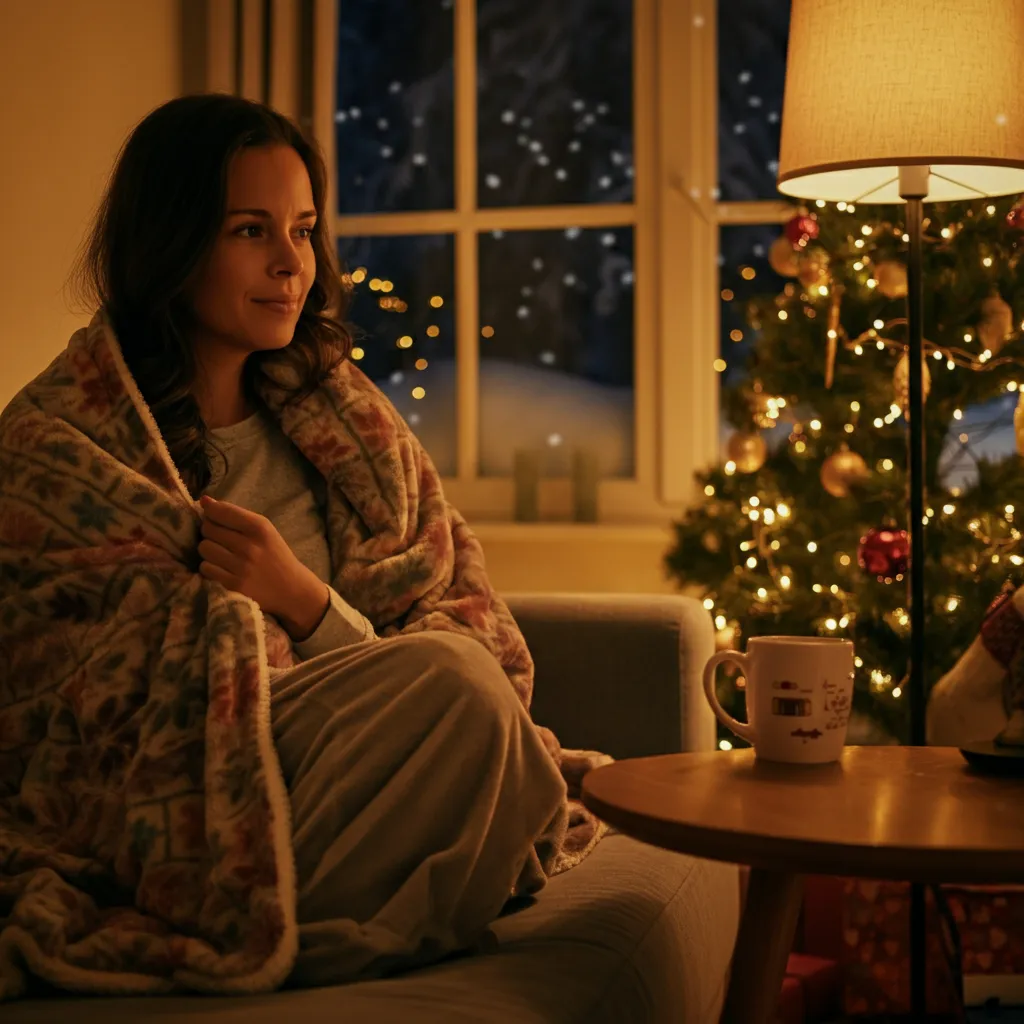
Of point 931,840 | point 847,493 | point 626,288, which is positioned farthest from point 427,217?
point 931,840

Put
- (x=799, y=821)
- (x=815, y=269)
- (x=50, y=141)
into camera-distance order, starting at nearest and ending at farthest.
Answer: (x=799, y=821)
(x=815, y=269)
(x=50, y=141)

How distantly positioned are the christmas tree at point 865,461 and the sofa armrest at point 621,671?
0.67m

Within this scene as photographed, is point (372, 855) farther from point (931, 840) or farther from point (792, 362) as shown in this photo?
point (792, 362)

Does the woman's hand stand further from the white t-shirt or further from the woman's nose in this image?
the woman's nose

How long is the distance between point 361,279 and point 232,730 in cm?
269

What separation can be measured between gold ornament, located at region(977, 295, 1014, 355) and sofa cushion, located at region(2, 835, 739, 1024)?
1.26m

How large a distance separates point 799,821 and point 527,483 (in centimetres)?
253

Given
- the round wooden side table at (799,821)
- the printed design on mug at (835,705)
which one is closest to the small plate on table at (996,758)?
the round wooden side table at (799,821)

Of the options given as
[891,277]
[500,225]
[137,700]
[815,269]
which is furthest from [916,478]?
[500,225]

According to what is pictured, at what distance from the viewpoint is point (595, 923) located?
147 cm

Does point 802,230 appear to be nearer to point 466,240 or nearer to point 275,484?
point 466,240

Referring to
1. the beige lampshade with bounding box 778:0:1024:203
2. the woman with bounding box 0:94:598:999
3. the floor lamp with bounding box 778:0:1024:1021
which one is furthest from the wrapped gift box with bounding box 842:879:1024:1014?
the beige lampshade with bounding box 778:0:1024:203

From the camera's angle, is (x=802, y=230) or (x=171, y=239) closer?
(x=171, y=239)

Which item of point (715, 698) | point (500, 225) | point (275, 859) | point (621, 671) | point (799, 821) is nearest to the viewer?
point (799, 821)
